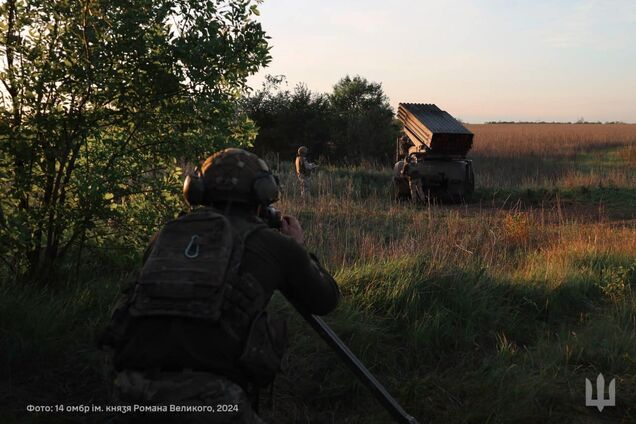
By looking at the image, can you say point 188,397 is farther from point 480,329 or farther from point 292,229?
point 480,329

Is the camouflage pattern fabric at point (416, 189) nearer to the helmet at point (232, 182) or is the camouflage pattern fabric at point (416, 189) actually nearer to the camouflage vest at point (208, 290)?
the helmet at point (232, 182)

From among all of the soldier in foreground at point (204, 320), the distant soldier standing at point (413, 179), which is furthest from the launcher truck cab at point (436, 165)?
the soldier in foreground at point (204, 320)

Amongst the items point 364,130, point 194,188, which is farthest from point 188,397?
point 364,130

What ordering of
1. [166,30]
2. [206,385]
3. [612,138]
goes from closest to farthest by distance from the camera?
1. [206,385]
2. [166,30]
3. [612,138]

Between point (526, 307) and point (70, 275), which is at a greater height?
point (70, 275)

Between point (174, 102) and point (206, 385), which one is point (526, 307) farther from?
point (206, 385)

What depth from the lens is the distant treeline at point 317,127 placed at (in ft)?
83.6

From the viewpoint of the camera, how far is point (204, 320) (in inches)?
87.7

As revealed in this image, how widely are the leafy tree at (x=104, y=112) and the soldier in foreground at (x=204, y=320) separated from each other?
2425 mm

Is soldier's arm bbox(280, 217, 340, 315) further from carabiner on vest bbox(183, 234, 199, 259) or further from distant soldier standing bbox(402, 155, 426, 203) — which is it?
distant soldier standing bbox(402, 155, 426, 203)

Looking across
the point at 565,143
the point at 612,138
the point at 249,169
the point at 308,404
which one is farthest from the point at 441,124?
the point at 612,138

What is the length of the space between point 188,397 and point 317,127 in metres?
24.0

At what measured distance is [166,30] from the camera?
500 centimetres

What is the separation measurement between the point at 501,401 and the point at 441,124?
12255 mm
